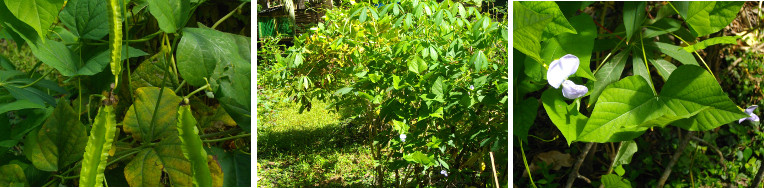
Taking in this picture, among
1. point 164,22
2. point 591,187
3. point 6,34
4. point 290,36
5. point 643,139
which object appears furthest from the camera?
point 643,139

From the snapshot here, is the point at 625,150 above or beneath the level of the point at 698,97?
beneath

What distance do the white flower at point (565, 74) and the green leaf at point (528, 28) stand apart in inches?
0.9

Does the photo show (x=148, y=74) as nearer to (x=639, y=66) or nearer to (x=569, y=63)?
(x=569, y=63)

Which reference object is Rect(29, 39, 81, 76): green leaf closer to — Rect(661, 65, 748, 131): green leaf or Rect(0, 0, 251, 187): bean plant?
Rect(0, 0, 251, 187): bean plant

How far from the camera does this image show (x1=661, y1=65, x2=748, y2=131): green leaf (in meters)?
0.64

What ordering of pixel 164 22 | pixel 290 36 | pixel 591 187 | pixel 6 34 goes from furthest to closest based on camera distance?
pixel 591 187, pixel 290 36, pixel 6 34, pixel 164 22

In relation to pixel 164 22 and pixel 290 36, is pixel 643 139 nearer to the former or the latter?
pixel 290 36

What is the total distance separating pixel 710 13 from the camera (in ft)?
2.16

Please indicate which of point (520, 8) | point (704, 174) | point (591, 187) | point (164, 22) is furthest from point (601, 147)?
point (164, 22)

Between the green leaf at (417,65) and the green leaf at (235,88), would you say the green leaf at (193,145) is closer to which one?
the green leaf at (235,88)

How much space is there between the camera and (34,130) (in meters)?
0.63

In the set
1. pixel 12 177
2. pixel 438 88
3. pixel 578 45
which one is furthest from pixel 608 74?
pixel 12 177

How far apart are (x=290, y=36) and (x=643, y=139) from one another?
89 cm

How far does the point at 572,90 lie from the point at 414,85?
0.44 metres
